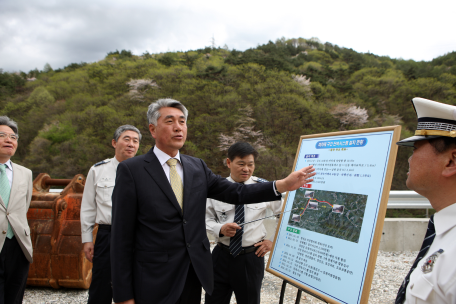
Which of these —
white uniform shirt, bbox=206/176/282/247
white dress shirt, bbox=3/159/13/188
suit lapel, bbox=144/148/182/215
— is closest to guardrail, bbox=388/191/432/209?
white uniform shirt, bbox=206/176/282/247

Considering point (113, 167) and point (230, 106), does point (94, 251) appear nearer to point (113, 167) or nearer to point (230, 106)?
point (113, 167)

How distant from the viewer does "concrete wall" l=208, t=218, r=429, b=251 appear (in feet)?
15.5

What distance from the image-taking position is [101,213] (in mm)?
2758

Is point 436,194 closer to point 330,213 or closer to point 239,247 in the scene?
point 330,213

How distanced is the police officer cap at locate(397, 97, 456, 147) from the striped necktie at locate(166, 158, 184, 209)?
4.41ft

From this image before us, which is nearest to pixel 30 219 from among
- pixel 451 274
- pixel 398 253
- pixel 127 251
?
pixel 127 251

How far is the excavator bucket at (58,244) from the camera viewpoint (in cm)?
348

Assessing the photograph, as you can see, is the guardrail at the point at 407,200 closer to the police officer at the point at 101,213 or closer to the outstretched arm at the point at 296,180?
the outstretched arm at the point at 296,180

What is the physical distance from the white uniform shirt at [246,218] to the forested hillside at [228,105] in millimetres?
10634

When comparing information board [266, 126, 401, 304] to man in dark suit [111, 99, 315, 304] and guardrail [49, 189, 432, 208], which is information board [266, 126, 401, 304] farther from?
guardrail [49, 189, 432, 208]

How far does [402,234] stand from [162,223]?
15.4 ft

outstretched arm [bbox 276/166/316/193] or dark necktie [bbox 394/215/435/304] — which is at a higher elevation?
outstretched arm [bbox 276/166/316/193]

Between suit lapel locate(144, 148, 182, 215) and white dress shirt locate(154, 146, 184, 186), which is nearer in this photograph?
suit lapel locate(144, 148, 182, 215)

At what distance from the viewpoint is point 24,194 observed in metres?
2.68
